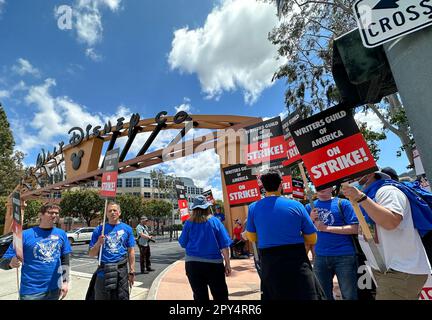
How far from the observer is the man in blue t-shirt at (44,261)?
319 centimetres

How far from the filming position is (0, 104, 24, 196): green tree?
2998cm

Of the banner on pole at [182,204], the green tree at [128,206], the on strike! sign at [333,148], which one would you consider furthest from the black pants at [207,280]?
the green tree at [128,206]

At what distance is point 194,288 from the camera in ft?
11.2

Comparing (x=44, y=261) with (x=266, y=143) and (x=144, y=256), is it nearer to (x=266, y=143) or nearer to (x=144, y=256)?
(x=266, y=143)

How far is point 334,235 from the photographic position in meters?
3.19

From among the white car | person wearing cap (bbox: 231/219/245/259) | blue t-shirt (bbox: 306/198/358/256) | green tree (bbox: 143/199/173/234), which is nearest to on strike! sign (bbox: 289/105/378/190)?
blue t-shirt (bbox: 306/198/358/256)

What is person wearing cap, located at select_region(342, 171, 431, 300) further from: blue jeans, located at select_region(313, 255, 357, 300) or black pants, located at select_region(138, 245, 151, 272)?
black pants, located at select_region(138, 245, 151, 272)

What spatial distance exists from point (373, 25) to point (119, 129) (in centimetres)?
1321

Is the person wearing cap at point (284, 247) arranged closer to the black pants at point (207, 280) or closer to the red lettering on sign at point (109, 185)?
the black pants at point (207, 280)

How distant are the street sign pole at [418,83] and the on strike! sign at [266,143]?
11.0 feet

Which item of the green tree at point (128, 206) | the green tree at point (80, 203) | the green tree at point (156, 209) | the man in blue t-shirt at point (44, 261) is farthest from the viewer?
the green tree at point (156, 209)

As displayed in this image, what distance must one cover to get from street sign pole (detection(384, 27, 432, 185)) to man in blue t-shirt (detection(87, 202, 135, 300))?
366 centimetres

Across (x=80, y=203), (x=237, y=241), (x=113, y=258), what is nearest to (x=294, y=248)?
(x=113, y=258)
